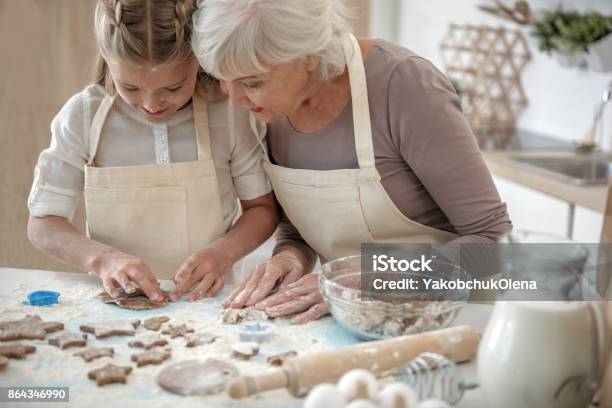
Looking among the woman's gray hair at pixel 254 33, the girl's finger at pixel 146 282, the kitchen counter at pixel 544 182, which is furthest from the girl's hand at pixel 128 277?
the kitchen counter at pixel 544 182

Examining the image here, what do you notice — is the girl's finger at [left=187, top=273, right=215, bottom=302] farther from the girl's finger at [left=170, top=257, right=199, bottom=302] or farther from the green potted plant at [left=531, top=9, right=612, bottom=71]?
the green potted plant at [left=531, top=9, right=612, bottom=71]

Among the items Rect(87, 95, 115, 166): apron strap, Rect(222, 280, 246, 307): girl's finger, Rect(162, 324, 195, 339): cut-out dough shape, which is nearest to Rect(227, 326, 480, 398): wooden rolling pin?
Rect(162, 324, 195, 339): cut-out dough shape

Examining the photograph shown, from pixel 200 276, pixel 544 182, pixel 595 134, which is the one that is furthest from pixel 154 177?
pixel 595 134

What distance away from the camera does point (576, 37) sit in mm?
3189

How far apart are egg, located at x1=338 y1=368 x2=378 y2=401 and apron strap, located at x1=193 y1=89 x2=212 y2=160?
94 cm

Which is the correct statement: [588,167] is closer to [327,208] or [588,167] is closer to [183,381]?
[327,208]

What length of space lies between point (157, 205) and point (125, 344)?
0.56 meters

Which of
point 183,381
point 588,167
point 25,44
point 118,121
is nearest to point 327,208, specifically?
point 118,121

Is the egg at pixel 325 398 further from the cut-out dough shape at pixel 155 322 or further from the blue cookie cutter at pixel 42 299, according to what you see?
the blue cookie cutter at pixel 42 299

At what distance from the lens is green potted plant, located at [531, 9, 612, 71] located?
10.0 ft

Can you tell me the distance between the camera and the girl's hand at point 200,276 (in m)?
1.52

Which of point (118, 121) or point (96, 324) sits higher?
point (118, 121)

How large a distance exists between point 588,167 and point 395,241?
1.75 m

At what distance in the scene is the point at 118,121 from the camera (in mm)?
1775
